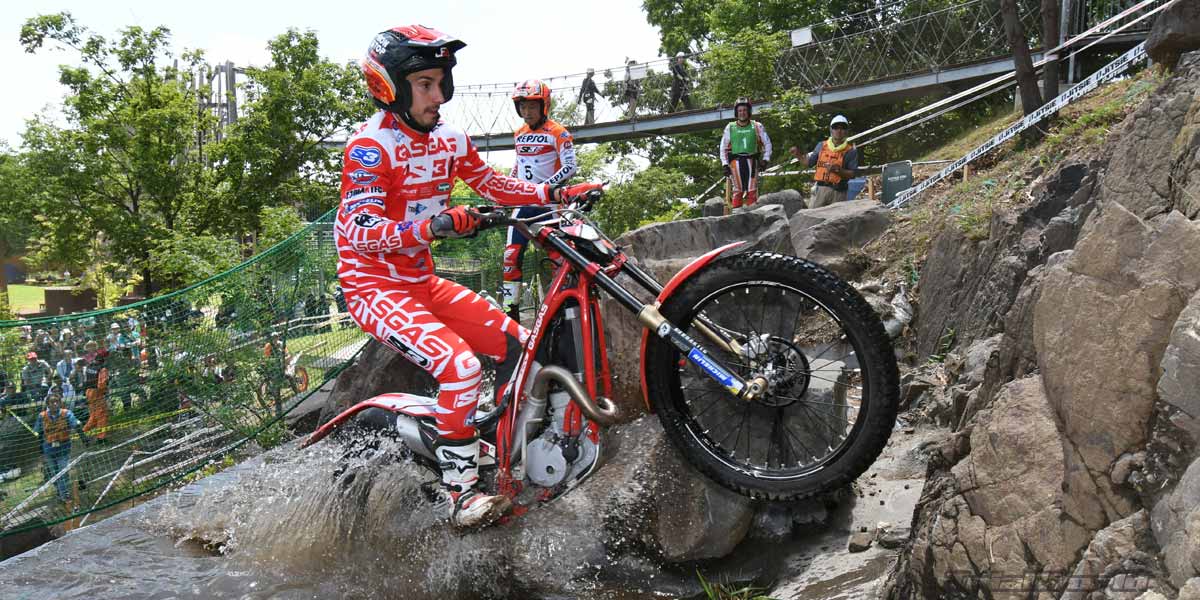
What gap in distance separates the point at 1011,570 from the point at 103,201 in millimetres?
24474

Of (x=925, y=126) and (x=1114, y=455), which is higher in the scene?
(x=925, y=126)

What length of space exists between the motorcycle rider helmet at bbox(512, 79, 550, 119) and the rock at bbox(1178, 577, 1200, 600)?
22.7 ft

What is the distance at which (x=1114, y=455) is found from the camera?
2.13 meters

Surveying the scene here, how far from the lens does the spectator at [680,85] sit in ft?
85.0

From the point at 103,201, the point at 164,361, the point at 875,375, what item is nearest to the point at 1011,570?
the point at 875,375

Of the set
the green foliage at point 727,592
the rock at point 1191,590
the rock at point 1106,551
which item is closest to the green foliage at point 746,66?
the green foliage at point 727,592

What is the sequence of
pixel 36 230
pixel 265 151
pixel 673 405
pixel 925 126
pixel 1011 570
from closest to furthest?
pixel 1011 570 → pixel 673 405 → pixel 265 151 → pixel 925 126 → pixel 36 230

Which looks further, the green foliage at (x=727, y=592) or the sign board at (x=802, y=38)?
the sign board at (x=802, y=38)

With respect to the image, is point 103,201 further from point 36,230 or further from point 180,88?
point 36,230

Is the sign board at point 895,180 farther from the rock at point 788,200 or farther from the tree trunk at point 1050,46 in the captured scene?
the tree trunk at point 1050,46

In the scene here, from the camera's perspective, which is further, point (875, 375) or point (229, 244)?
point (229, 244)

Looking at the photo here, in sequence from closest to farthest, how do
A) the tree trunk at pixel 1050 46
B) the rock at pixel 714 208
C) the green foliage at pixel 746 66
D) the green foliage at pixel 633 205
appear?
the tree trunk at pixel 1050 46, the rock at pixel 714 208, the green foliage at pixel 746 66, the green foliage at pixel 633 205

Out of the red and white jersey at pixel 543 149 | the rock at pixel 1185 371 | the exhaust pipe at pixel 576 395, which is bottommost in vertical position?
the exhaust pipe at pixel 576 395

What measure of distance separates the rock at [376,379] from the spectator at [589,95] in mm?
18613
